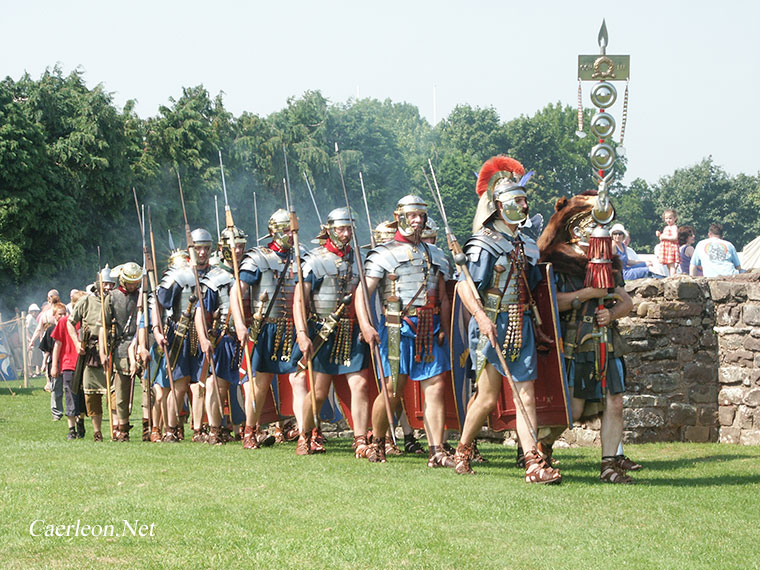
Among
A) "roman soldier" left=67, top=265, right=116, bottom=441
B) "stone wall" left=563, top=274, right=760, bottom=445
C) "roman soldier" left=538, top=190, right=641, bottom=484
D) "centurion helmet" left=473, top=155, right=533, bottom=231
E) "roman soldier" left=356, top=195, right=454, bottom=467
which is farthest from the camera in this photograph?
"roman soldier" left=67, top=265, right=116, bottom=441

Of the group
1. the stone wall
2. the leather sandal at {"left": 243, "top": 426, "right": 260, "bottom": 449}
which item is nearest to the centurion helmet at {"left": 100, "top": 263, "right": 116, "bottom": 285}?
the leather sandal at {"left": 243, "top": 426, "right": 260, "bottom": 449}

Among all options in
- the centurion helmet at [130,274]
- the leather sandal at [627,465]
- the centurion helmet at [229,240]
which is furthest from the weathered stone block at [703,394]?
the centurion helmet at [130,274]

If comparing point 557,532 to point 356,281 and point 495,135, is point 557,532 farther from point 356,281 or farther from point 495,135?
point 495,135

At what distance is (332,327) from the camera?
10.5 metres

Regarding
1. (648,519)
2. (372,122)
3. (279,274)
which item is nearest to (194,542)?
(648,519)

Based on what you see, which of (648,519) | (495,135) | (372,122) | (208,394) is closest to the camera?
(648,519)

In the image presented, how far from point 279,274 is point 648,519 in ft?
17.7

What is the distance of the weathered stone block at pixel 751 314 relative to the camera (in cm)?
1111

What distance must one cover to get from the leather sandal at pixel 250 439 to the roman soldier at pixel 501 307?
10.0ft

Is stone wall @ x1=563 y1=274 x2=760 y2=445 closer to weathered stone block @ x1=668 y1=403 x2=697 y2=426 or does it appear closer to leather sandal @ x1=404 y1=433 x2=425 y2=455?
weathered stone block @ x1=668 y1=403 x2=697 y2=426

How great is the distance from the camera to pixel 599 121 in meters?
8.69

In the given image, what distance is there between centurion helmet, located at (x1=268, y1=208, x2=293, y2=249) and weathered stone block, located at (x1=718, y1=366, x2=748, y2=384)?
4.20m

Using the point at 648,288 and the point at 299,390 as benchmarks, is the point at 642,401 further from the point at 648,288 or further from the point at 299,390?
the point at 299,390

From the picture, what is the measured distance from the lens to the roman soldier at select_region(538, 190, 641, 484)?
8.38 meters
